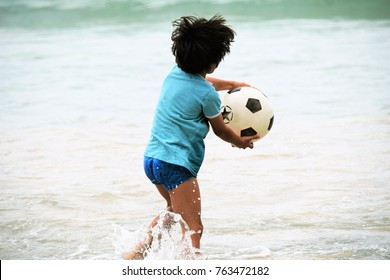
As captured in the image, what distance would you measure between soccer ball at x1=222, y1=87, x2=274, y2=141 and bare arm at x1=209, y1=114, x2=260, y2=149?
0.10 metres

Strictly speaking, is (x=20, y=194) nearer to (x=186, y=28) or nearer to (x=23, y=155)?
(x=23, y=155)

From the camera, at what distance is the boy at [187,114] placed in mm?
3539

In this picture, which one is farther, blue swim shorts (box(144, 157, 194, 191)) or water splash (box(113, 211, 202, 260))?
water splash (box(113, 211, 202, 260))

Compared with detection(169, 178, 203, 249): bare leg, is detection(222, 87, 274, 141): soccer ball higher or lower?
higher

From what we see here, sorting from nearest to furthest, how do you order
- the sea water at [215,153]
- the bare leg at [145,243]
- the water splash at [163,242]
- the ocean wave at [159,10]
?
the water splash at [163,242] < the bare leg at [145,243] < the sea water at [215,153] < the ocean wave at [159,10]

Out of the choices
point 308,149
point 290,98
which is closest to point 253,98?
point 308,149

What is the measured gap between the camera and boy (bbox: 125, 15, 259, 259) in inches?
A: 139

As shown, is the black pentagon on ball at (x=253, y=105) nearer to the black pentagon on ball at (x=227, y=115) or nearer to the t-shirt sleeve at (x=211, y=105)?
the black pentagon on ball at (x=227, y=115)

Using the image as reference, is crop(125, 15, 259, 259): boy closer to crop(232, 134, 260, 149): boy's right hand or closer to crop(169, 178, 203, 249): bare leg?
crop(169, 178, 203, 249): bare leg

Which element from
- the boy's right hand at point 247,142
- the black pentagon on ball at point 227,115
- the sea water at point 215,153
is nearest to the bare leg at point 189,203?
the sea water at point 215,153

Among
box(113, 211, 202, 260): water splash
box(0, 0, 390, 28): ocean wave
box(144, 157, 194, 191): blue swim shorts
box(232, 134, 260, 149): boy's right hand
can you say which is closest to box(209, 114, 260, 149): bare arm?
box(232, 134, 260, 149): boy's right hand

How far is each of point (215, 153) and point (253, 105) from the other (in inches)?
88.6

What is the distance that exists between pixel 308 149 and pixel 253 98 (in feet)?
7.76
